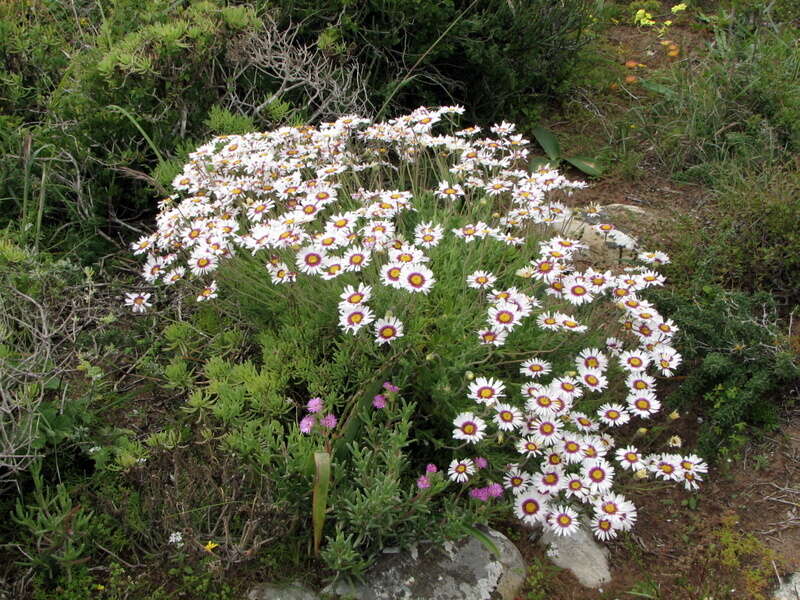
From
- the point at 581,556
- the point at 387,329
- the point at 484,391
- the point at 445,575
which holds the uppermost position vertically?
the point at 387,329

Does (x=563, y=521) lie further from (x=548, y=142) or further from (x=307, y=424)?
(x=548, y=142)

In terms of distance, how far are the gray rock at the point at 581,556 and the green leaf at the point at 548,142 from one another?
275cm

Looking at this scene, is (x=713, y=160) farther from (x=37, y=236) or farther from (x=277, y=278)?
(x=37, y=236)

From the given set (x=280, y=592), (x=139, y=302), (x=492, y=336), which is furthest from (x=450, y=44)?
(x=280, y=592)

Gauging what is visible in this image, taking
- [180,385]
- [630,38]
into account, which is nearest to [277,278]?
[180,385]

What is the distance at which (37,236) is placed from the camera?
3.32 meters

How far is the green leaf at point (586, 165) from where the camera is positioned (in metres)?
4.61

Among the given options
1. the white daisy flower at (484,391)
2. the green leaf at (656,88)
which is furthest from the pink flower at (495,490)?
the green leaf at (656,88)

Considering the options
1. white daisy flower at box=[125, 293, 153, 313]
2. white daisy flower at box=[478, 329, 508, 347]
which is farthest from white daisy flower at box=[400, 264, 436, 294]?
white daisy flower at box=[125, 293, 153, 313]

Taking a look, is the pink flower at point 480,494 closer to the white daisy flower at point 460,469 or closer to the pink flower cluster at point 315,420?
the white daisy flower at point 460,469

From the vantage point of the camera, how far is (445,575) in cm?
240

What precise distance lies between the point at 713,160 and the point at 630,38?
2101 mm

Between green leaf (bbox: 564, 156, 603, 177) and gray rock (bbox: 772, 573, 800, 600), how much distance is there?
2716mm

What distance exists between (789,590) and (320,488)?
160cm
